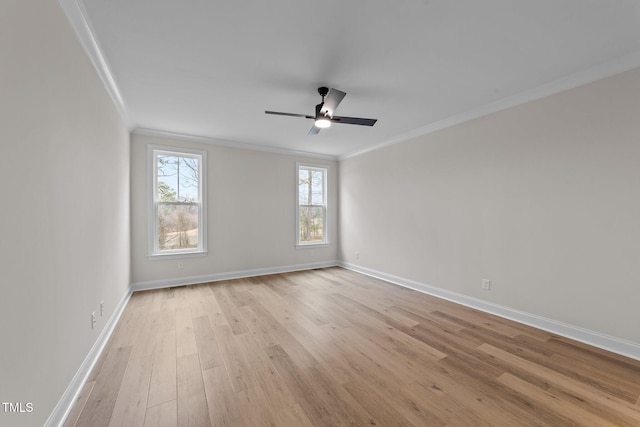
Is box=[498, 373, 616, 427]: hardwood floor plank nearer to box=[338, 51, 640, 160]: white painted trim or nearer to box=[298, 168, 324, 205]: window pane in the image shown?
box=[338, 51, 640, 160]: white painted trim

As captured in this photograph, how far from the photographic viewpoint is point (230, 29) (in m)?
1.94

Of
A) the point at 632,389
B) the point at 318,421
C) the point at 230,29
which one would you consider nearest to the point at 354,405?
the point at 318,421

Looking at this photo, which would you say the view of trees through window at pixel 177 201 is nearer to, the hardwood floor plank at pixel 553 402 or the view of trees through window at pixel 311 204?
the view of trees through window at pixel 311 204

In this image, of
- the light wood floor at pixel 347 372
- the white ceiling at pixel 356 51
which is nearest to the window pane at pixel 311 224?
the light wood floor at pixel 347 372

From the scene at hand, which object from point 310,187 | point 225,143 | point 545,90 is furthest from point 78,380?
point 545,90

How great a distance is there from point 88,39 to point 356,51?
208 centimetres

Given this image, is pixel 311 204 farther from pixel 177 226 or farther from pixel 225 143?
pixel 177 226

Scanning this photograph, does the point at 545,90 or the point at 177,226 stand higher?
the point at 545,90

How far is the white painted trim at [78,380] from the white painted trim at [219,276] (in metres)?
1.40

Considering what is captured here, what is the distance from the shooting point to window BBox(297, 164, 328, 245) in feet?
18.8

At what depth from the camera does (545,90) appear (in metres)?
2.75

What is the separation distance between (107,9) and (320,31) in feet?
4.80

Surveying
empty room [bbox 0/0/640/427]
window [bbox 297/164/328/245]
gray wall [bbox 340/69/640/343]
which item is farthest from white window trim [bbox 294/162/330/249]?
gray wall [bbox 340/69/640/343]

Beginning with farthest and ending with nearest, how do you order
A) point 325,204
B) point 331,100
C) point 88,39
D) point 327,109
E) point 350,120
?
point 325,204, point 350,120, point 327,109, point 331,100, point 88,39
